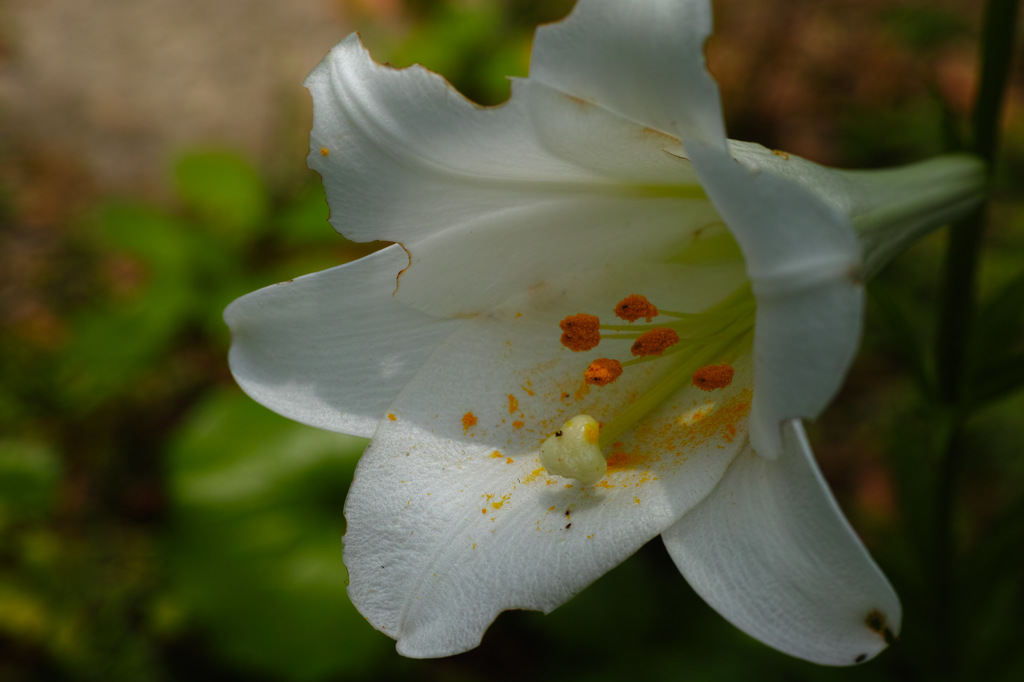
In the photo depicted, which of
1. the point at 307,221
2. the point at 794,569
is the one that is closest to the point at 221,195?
the point at 307,221

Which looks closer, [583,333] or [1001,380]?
[583,333]

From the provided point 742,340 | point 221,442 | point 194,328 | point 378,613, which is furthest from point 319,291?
point 194,328

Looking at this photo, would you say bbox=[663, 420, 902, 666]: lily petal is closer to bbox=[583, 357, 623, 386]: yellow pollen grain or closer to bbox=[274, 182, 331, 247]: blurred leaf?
bbox=[583, 357, 623, 386]: yellow pollen grain

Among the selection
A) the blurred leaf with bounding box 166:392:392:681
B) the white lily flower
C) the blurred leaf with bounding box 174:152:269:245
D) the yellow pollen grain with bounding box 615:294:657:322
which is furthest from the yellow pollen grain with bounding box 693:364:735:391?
the blurred leaf with bounding box 174:152:269:245

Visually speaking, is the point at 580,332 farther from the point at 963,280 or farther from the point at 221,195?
the point at 221,195

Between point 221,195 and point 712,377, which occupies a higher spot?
point 712,377
